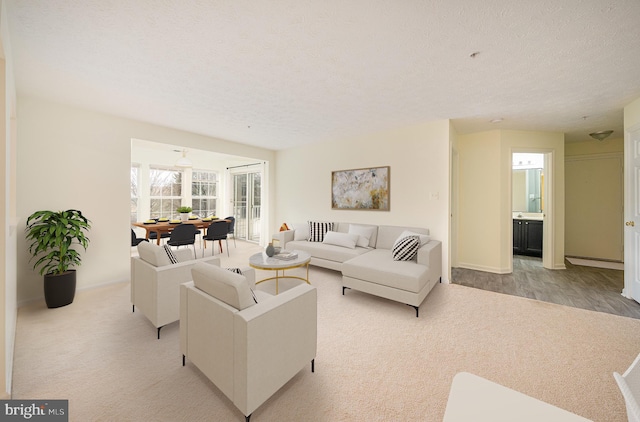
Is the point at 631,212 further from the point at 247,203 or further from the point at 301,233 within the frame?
the point at 247,203

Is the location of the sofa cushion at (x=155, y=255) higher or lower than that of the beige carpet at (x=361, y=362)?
higher

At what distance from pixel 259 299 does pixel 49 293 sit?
9.08 feet

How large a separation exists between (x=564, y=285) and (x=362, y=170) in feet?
11.4

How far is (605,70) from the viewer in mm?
2289

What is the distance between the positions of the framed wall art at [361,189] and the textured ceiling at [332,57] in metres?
1.20

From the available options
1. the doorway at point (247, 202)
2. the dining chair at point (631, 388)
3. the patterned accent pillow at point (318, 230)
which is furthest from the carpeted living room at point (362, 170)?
the doorway at point (247, 202)

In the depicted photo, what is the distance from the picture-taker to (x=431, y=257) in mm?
3105

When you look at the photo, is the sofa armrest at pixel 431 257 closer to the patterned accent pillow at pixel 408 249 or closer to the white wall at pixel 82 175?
the patterned accent pillow at pixel 408 249

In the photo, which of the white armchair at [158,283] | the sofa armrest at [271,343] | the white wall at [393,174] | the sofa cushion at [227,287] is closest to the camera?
the sofa armrest at [271,343]

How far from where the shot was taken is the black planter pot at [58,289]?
2791 mm

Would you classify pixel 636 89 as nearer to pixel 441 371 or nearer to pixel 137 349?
pixel 441 371

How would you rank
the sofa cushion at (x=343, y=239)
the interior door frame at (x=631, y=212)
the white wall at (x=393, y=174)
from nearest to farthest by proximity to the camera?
the interior door frame at (x=631, y=212) < the white wall at (x=393, y=174) < the sofa cushion at (x=343, y=239)

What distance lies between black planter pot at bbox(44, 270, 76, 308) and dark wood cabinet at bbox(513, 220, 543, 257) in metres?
7.64

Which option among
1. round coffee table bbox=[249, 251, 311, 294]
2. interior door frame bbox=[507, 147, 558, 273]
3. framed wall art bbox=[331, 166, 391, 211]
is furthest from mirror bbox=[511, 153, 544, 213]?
round coffee table bbox=[249, 251, 311, 294]
